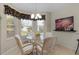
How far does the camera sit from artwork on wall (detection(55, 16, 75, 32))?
7.22 ft

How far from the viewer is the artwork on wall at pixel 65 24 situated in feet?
7.22

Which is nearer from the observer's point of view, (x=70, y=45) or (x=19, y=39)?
(x=19, y=39)

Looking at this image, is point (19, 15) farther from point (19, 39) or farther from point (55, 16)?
point (55, 16)

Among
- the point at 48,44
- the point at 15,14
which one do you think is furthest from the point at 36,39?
the point at 15,14

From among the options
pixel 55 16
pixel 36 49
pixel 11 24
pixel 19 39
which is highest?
pixel 55 16

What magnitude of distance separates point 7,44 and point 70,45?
3.77ft

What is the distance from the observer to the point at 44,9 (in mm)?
2107

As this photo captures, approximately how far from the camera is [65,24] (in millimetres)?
2293

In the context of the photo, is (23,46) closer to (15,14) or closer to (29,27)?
(29,27)

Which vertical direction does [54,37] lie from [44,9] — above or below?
below

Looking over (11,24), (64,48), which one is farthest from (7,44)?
(64,48)

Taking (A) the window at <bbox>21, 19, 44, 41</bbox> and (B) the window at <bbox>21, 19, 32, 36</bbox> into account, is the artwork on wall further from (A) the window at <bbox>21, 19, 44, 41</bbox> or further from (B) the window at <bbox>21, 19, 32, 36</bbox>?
(B) the window at <bbox>21, 19, 32, 36</bbox>

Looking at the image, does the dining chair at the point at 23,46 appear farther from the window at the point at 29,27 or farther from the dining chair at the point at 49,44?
the dining chair at the point at 49,44

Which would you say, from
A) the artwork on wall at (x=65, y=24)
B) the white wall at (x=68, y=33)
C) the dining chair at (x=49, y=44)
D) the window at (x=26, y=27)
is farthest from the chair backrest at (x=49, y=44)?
the window at (x=26, y=27)
